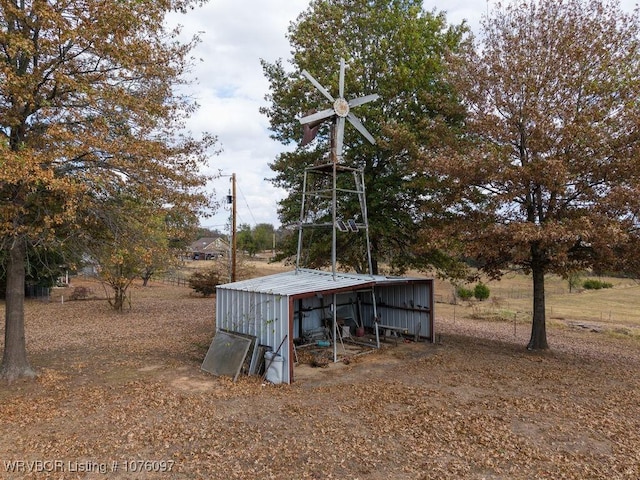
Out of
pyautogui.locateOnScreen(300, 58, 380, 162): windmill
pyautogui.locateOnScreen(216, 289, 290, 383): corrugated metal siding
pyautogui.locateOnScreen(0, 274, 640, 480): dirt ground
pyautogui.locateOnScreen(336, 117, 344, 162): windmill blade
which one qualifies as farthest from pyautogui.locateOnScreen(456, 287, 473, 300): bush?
pyautogui.locateOnScreen(216, 289, 290, 383): corrugated metal siding

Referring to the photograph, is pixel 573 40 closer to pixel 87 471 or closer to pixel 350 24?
pixel 350 24

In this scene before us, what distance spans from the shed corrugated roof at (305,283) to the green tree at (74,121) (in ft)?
9.44

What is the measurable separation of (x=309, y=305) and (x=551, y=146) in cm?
864

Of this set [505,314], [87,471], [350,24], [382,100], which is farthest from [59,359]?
[505,314]

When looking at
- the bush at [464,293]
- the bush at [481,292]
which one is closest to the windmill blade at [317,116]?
the bush at [481,292]

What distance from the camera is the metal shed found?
1012 cm

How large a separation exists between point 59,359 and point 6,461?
6.31 m

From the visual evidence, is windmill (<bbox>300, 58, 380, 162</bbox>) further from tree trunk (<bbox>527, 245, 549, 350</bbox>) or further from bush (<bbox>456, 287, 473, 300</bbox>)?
bush (<bbox>456, 287, 473, 300</bbox>)

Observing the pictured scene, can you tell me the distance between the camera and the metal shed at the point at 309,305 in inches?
399

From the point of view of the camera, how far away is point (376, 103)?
50.1 ft

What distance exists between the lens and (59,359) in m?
11.5

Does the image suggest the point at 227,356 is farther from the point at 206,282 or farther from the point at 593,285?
the point at 593,285

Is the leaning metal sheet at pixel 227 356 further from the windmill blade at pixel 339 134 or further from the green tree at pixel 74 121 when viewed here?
the windmill blade at pixel 339 134

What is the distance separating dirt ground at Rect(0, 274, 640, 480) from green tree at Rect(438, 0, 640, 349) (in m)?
3.31
